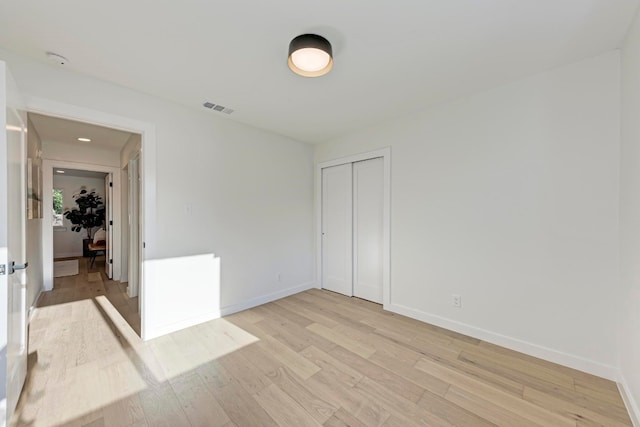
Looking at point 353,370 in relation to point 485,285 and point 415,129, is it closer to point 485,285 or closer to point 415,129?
point 485,285

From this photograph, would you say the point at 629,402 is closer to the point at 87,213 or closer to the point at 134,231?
the point at 134,231

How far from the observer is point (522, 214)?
2.28 metres

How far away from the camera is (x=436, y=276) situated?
2828 millimetres

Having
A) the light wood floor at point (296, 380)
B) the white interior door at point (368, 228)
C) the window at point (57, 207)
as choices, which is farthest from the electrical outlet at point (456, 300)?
the window at point (57, 207)

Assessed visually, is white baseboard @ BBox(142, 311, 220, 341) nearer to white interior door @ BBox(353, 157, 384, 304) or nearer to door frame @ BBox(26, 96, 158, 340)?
door frame @ BBox(26, 96, 158, 340)

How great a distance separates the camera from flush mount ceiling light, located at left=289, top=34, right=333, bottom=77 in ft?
5.49

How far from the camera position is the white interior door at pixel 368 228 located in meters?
3.49

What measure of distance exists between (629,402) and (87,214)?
10.0 m

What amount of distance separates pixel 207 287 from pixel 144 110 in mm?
1976

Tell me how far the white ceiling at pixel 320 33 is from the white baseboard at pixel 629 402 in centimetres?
235

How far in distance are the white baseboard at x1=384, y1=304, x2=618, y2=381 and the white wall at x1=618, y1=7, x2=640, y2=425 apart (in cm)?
17

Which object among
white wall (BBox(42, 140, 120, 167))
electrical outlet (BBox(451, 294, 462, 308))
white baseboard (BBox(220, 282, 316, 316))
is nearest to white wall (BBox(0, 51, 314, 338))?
white baseboard (BBox(220, 282, 316, 316))

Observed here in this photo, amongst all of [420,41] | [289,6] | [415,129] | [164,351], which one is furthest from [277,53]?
[164,351]

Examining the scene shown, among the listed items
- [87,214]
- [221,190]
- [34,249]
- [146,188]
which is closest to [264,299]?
[221,190]
